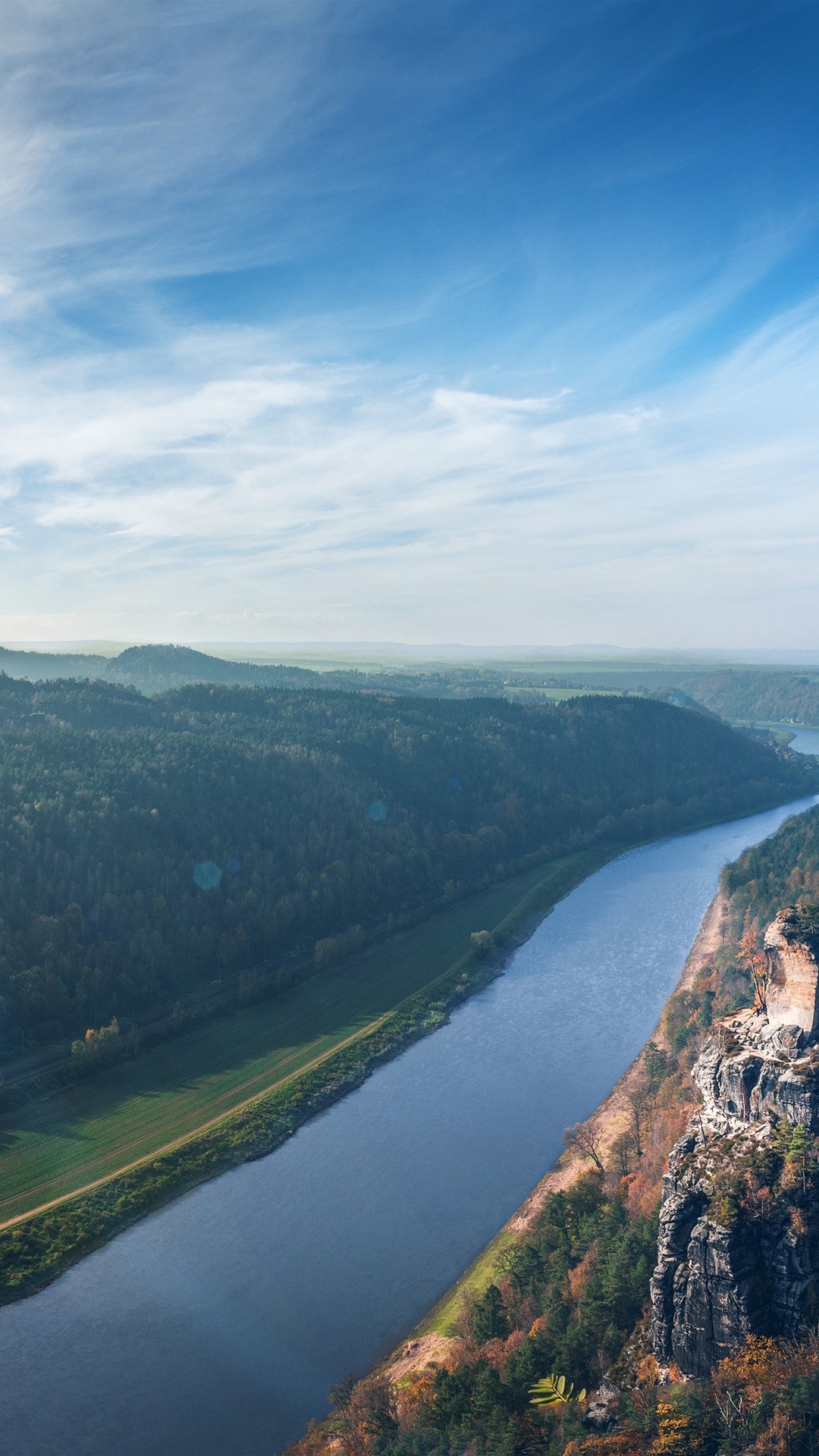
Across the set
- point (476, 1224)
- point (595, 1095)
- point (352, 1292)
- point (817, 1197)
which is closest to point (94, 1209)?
point (352, 1292)

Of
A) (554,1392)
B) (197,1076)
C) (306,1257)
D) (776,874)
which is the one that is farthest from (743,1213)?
(776,874)

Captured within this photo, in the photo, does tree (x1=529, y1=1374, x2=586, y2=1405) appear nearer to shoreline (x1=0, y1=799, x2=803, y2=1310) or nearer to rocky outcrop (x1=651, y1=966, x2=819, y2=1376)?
rocky outcrop (x1=651, y1=966, x2=819, y2=1376)

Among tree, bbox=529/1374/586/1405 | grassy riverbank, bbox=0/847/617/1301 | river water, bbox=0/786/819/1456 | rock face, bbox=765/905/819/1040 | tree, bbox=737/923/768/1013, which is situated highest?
rock face, bbox=765/905/819/1040

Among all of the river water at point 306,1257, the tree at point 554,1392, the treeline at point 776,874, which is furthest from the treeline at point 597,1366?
the treeline at point 776,874

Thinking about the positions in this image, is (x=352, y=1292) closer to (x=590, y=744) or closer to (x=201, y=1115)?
(x=201, y=1115)

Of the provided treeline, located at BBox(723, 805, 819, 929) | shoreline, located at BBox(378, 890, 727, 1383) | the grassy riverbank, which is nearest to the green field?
the grassy riverbank

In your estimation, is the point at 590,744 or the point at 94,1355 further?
the point at 590,744
